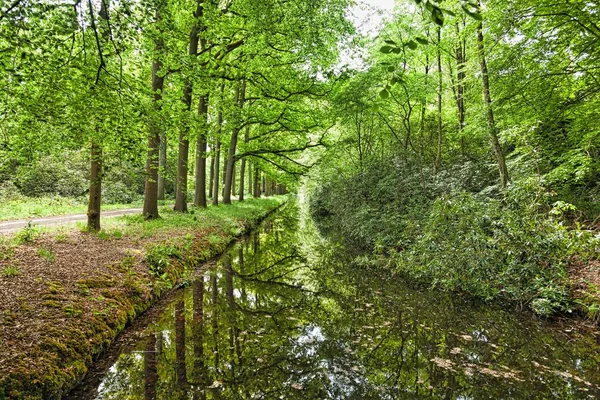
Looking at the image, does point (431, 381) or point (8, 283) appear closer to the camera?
point (431, 381)

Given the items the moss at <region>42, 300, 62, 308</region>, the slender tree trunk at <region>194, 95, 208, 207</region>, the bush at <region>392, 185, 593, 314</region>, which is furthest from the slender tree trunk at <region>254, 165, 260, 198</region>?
the moss at <region>42, 300, 62, 308</region>

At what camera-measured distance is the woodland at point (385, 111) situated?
5.44 m

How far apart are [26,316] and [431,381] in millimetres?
5953

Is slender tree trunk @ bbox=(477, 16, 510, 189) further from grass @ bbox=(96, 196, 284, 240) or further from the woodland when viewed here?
grass @ bbox=(96, 196, 284, 240)

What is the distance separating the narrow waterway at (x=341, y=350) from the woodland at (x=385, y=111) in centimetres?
144

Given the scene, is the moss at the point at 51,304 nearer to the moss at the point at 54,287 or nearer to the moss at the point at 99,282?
the moss at the point at 54,287

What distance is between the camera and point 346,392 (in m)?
4.65

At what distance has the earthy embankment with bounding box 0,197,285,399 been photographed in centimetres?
421

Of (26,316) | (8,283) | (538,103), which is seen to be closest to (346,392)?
(26,316)

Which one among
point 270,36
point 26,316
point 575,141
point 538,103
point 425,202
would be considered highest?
point 270,36

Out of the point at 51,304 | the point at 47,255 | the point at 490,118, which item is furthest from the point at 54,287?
the point at 490,118

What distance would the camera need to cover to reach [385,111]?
17.5 meters

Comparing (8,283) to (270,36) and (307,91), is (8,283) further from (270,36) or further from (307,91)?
(307,91)

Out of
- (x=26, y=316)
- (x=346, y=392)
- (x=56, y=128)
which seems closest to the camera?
(x=346, y=392)
